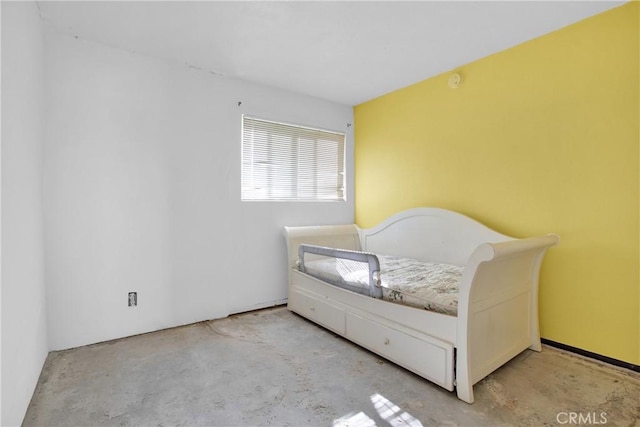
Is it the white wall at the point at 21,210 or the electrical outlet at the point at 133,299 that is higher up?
the white wall at the point at 21,210

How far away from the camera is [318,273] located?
270cm

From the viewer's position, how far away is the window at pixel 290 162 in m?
3.10

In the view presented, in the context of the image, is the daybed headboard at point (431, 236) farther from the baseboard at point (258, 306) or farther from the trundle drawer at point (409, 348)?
the baseboard at point (258, 306)

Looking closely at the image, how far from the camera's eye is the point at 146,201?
2.50 meters

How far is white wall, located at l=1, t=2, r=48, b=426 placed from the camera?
133 cm

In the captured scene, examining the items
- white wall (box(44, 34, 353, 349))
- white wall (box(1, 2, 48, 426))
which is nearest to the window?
white wall (box(44, 34, 353, 349))

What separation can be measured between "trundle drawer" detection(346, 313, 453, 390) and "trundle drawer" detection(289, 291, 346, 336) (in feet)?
0.47

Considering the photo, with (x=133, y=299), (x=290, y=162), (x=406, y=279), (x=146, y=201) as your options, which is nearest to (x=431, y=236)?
(x=406, y=279)

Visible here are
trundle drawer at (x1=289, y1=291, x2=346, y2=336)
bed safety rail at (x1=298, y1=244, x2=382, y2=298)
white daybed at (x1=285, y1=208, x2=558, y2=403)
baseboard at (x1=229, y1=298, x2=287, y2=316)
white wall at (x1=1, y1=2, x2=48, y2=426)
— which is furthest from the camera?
baseboard at (x1=229, y1=298, x2=287, y2=316)

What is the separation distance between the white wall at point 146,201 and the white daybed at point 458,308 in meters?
0.61

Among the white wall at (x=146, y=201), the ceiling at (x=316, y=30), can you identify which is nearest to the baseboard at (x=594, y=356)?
the ceiling at (x=316, y=30)

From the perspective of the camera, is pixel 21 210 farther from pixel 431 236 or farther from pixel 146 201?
pixel 431 236

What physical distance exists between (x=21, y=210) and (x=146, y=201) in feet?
3.11

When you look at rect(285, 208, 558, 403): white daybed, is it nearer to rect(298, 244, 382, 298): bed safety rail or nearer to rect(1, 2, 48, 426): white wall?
rect(298, 244, 382, 298): bed safety rail
